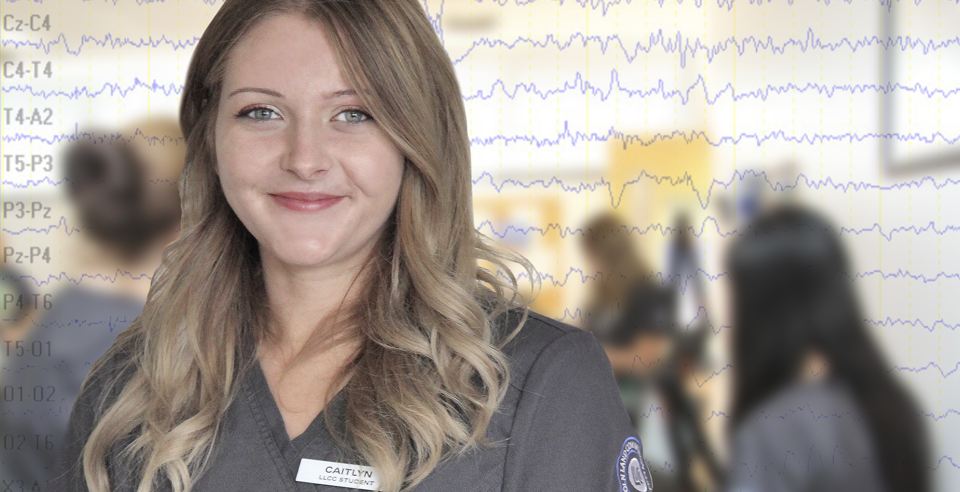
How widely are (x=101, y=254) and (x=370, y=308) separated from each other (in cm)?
109

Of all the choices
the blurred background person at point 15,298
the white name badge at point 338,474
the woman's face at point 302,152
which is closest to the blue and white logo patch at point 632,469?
the white name badge at point 338,474

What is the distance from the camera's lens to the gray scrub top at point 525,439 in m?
1.03

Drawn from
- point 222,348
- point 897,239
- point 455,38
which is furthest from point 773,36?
point 222,348

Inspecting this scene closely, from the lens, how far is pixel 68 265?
1.95 m

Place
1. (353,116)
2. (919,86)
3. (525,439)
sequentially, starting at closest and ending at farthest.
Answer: (525,439), (353,116), (919,86)

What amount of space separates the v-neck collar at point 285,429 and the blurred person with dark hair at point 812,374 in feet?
3.41

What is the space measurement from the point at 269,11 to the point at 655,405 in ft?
4.04

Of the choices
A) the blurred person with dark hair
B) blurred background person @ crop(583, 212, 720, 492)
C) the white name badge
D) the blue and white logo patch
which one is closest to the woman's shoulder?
the blue and white logo patch

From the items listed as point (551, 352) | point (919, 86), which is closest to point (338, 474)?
point (551, 352)

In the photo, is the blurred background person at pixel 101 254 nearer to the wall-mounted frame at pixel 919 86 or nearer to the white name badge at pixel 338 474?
the white name badge at pixel 338 474

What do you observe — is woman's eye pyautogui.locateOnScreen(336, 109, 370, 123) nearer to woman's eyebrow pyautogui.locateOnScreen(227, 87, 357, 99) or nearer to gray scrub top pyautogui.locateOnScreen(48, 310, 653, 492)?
woman's eyebrow pyautogui.locateOnScreen(227, 87, 357, 99)

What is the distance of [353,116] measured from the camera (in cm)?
114

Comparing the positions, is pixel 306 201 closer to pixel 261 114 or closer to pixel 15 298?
pixel 261 114

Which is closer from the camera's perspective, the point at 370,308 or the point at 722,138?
the point at 370,308
